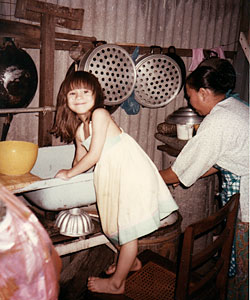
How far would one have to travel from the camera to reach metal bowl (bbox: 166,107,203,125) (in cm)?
330

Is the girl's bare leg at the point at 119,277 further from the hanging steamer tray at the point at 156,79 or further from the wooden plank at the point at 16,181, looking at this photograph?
the hanging steamer tray at the point at 156,79

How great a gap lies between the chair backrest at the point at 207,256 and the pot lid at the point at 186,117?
1665mm

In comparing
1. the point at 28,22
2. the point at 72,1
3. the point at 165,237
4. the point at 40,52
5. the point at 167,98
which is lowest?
the point at 165,237

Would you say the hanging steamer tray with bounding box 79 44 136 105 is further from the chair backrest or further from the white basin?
the chair backrest

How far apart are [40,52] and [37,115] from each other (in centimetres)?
55

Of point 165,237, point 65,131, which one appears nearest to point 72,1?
point 65,131

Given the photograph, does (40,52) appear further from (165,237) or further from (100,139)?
(165,237)

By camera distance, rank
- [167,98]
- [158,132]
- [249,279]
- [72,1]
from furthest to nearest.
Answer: [158,132] → [167,98] → [72,1] → [249,279]

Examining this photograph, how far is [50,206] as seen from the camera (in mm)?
2096

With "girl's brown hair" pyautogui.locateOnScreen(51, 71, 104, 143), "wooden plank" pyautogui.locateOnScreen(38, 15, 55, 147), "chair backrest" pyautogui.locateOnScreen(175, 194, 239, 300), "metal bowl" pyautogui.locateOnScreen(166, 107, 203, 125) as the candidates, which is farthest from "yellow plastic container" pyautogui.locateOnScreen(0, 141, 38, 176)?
"metal bowl" pyautogui.locateOnScreen(166, 107, 203, 125)

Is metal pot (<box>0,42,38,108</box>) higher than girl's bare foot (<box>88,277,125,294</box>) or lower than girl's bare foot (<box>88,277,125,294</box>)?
higher

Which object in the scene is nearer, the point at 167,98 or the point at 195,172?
the point at 195,172

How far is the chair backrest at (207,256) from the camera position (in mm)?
1466

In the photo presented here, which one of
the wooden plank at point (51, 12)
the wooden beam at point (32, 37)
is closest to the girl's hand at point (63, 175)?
the wooden beam at point (32, 37)
